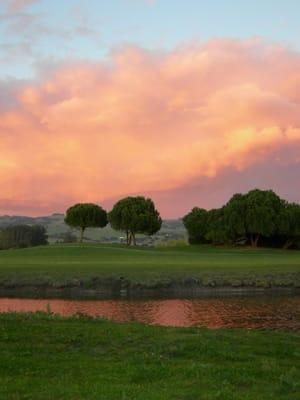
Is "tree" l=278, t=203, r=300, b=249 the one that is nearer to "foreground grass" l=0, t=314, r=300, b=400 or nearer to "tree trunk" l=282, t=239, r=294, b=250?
"tree trunk" l=282, t=239, r=294, b=250

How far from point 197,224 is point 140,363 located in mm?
99410

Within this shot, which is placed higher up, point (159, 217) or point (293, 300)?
point (159, 217)

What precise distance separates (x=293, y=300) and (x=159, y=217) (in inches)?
3215

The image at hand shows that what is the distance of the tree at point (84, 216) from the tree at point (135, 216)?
4510 millimetres

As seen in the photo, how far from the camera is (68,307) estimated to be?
128 feet

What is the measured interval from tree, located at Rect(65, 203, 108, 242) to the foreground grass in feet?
340

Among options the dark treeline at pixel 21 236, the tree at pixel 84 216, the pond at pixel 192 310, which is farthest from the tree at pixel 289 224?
the dark treeline at pixel 21 236

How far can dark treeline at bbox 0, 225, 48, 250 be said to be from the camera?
148 metres

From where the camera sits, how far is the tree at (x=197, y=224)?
112 m

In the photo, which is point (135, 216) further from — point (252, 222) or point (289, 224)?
point (289, 224)

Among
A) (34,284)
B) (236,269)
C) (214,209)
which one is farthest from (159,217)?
(34,284)

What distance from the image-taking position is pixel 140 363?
1373 cm

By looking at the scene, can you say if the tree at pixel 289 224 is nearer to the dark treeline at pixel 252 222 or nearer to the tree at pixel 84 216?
the dark treeline at pixel 252 222

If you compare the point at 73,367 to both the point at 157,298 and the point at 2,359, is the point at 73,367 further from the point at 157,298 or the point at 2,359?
the point at 157,298
